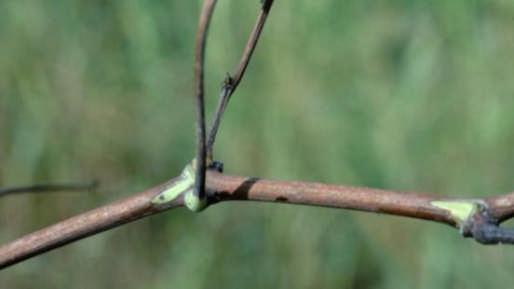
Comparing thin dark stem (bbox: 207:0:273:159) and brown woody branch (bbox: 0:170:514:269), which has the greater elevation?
thin dark stem (bbox: 207:0:273:159)

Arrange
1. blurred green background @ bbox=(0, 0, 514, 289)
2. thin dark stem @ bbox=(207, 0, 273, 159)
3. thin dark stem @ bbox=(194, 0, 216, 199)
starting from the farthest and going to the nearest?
blurred green background @ bbox=(0, 0, 514, 289) < thin dark stem @ bbox=(207, 0, 273, 159) < thin dark stem @ bbox=(194, 0, 216, 199)

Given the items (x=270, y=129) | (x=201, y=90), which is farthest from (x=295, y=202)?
(x=270, y=129)

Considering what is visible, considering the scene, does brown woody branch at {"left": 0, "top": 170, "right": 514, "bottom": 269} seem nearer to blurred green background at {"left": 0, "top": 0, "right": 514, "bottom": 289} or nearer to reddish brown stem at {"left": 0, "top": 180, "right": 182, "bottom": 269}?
reddish brown stem at {"left": 0, "top": 180, "right": 182, "bottom": 269}

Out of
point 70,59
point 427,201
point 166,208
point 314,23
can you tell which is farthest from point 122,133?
point 427,201

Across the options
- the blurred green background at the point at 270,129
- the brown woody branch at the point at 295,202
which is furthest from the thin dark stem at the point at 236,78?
the blurred green background at the point at 270,129

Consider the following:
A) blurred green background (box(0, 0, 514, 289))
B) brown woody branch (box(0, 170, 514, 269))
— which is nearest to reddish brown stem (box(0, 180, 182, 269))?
brown woody branch (box(0, 170, 514, 269))

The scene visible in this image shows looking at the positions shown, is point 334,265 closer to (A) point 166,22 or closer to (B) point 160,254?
(B) point 160,254
